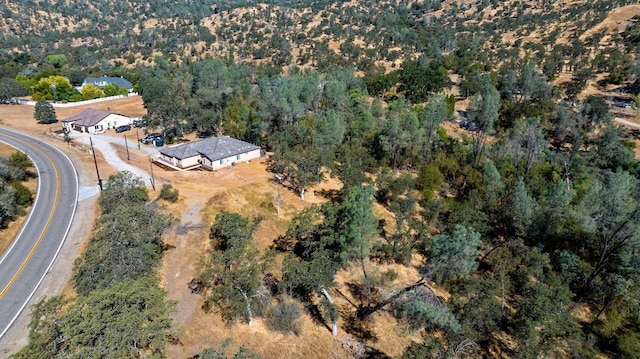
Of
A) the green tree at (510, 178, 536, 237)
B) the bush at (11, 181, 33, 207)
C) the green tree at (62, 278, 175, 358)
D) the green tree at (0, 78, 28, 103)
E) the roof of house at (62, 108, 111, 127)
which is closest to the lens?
the green tree at (62, 278, 175, 358)

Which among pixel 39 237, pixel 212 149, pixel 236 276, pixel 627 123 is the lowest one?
pixel 39 237

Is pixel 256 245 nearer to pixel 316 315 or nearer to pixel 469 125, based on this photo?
pixel 316 315

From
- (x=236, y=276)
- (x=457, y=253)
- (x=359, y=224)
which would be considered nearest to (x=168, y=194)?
(x=236, y=276)

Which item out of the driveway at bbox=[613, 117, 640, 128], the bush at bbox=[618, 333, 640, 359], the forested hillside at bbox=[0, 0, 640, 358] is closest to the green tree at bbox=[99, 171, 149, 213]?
the forested hillside at bbox=[0, 0, 640, 358]

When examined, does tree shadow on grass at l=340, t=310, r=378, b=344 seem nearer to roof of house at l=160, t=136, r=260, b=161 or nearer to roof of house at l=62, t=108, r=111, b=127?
roof of house at l=160, t=136, r=260, b=161

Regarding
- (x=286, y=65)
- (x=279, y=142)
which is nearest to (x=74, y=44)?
(x=286, y=65)

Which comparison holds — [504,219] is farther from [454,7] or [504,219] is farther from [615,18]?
[454,7]
